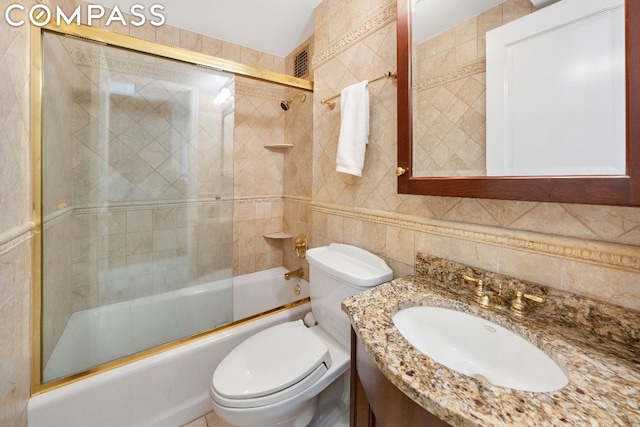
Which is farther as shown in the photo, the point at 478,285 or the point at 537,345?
the point at 478,285

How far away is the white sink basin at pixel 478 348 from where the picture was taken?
0.58 meters

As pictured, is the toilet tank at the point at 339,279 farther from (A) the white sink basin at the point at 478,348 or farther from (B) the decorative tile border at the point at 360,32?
(B) the decorative tile border at the point at 360,32

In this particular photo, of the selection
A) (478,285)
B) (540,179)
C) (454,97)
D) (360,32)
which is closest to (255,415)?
(478,285)

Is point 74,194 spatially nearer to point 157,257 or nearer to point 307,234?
point 157,257

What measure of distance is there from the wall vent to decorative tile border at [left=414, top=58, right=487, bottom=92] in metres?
1.30

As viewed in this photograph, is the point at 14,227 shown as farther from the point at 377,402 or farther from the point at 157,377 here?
the point at 377,402

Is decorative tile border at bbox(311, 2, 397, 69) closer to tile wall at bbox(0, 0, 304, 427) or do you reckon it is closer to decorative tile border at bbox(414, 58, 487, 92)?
decorative tile border at bbox(414, 58, 487, 92)

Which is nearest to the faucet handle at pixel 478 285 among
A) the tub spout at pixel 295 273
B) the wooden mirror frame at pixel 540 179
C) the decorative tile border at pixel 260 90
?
the wooden mirror frame at pixel 540 179

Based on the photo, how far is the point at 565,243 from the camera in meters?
0.67

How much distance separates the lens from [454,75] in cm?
87

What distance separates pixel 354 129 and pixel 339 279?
0.70 metres

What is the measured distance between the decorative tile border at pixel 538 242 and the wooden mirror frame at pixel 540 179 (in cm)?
16

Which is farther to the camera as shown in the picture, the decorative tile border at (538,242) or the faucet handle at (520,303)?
the faucet handle at (520,303)

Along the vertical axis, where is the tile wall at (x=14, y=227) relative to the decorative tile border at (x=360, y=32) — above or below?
below
